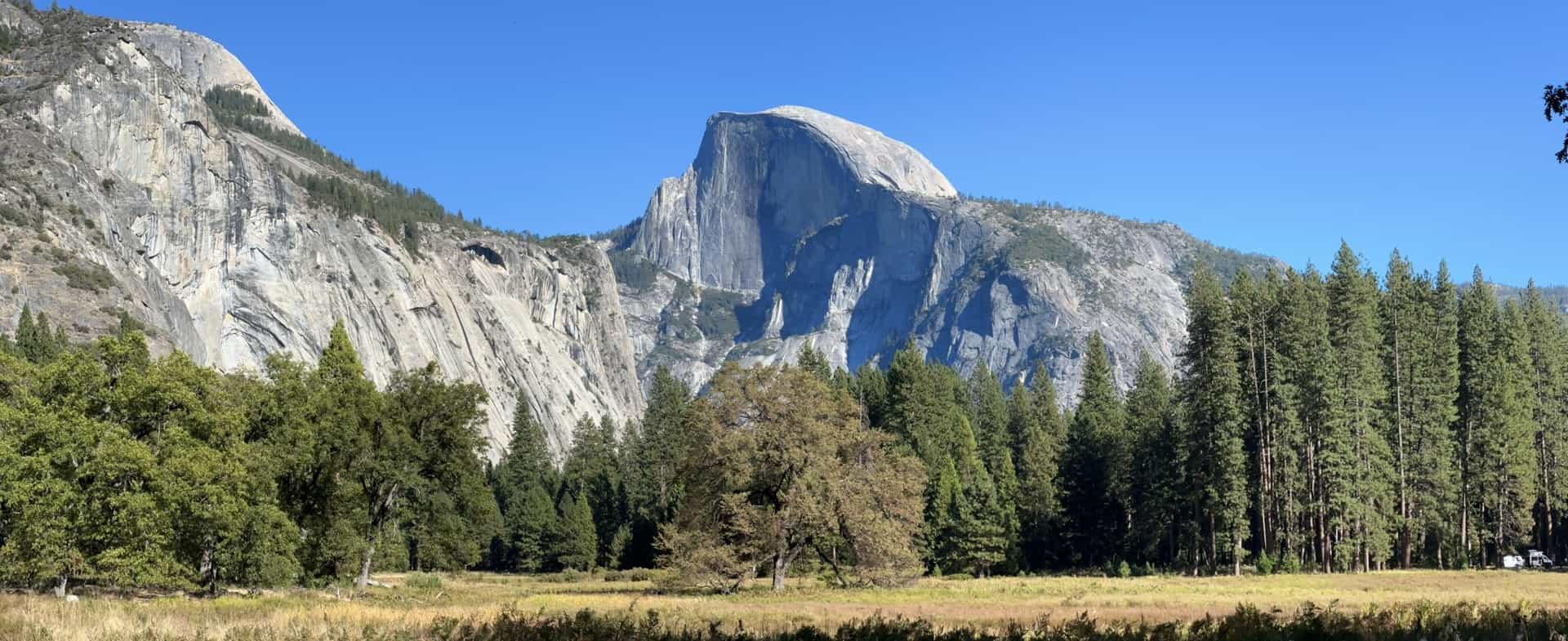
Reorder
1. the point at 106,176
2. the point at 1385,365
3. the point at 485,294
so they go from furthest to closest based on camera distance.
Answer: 1. the point at 485,294
2. the point at 106,176
3. the point at 1385,365

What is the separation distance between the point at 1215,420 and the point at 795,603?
29753 millimetres

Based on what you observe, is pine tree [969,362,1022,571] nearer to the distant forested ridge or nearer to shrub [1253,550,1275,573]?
the distant forested ridge

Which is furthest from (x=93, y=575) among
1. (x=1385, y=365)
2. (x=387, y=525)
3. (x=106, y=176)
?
(x=106, y=176)

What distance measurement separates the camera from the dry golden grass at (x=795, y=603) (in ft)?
63.8

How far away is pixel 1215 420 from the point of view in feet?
185

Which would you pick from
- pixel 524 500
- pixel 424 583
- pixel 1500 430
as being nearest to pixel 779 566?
pixel 424 583

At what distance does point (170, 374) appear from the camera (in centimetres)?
3528

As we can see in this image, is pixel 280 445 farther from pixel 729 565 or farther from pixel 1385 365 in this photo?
pixel 1385 365

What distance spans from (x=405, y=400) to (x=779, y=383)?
46.6 feet

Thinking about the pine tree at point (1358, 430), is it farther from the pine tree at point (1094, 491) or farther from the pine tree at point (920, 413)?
the pine tree at point (920, 413)

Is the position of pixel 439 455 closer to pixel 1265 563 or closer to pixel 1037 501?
pixel 1265 563

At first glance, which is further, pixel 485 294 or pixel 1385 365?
pixel 485 294

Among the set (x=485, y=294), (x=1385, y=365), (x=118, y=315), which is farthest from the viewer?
(x=485, y=294)

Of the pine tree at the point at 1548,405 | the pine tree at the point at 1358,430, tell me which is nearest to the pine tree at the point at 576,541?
the pine tree at the point at 1358,430
